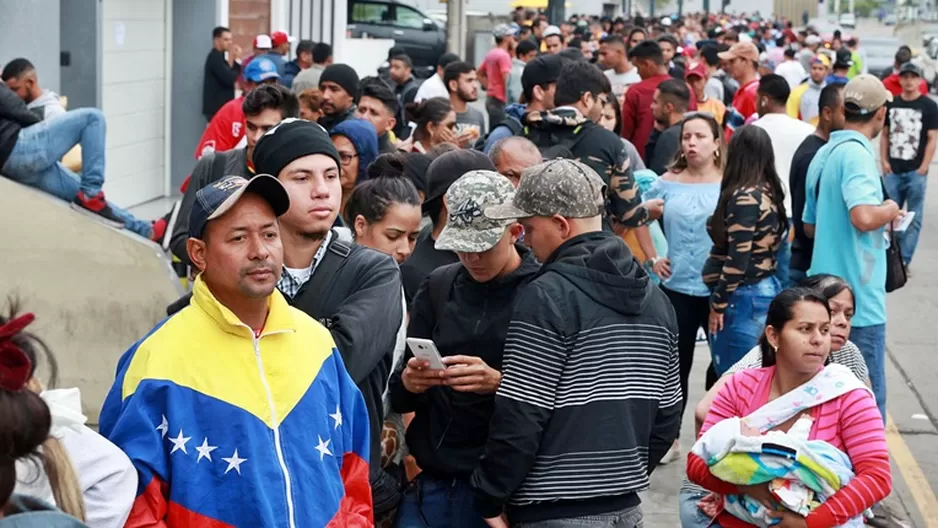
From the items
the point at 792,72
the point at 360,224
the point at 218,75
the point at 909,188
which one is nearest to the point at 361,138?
the point at 360,224

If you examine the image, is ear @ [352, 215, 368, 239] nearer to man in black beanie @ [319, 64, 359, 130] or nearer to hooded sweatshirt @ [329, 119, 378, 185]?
hooded sweatshirt @ [329, 119, 378, 185]

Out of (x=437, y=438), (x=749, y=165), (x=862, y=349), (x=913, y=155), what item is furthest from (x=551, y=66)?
(x=913, y=155)

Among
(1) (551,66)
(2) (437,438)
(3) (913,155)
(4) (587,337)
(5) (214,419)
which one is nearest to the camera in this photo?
(5) (214,419)

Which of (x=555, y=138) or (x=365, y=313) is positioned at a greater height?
(x=555, y=138)

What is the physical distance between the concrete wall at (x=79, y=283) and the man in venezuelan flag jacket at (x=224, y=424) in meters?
Result: 4.73

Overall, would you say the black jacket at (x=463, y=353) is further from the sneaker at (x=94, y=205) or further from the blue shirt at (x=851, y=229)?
the sneaker at (x=94, y=205)

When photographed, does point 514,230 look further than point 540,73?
No

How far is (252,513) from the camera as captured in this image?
10.7ft

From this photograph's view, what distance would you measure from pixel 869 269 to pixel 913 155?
22.8ft

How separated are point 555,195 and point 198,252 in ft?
3.95

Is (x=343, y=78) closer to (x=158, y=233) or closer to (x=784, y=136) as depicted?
(x=158, y=233)

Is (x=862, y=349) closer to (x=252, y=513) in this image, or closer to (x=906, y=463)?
(x=906, y=463)

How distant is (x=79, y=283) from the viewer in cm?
812

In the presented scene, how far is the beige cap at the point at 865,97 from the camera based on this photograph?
7109 mm
